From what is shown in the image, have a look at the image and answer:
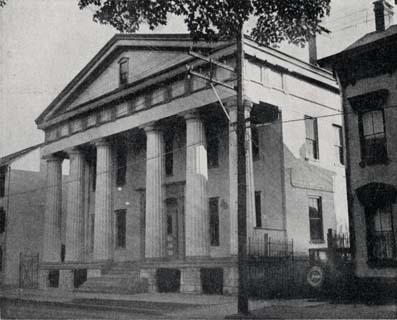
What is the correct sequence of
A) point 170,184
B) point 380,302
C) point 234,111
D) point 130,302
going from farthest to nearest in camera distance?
1. point 170,184
2. point 234,111
3. point 130,302
4. point 380,302


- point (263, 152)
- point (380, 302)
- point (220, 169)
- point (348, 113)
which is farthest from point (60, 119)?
point (380, 302)

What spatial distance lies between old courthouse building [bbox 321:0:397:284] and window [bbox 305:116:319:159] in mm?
6043

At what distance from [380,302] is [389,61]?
748cm

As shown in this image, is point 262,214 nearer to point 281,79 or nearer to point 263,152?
point 263,152

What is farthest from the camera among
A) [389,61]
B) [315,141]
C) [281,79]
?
[315,141]

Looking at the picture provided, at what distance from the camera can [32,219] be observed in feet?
134

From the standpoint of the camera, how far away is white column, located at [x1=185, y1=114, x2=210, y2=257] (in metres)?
22.0

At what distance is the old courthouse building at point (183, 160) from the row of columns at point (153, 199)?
0.18ft

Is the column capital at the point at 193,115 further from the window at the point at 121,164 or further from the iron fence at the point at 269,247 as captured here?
the window at the point at 121,164

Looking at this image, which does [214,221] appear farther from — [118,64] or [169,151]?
[118,64]

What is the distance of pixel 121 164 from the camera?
31.4 meters

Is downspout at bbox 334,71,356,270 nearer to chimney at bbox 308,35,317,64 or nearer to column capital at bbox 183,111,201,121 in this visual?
column capital at bbox 183,111,201,121

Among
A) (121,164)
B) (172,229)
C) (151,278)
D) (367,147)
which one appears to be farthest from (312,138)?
(121,164)

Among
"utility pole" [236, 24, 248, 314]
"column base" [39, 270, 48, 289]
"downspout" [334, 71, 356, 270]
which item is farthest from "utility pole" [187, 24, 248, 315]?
"column base" [39, 270, 48, 289]
